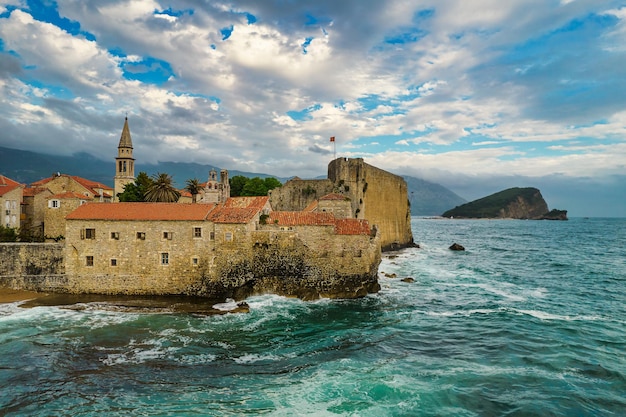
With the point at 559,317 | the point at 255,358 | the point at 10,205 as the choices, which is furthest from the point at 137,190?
the point at 559,317

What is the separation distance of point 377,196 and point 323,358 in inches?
1696

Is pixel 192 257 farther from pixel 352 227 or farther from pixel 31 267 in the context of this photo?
pixel 352 227

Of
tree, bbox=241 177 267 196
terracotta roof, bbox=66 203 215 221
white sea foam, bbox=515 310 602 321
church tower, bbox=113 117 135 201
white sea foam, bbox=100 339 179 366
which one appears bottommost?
white sea foam, bbox=515 310 602 321

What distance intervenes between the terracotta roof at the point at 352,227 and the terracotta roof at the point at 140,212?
388 inches

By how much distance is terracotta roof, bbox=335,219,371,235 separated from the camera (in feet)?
91.5

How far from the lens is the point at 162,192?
125ft

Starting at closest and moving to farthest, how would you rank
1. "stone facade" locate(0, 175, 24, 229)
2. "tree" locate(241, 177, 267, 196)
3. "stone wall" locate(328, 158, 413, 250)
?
"stone facade" locate(0, 175, 24, 229) < "stone wall" locate(328, 158, 413, 250) < "tree" locate(241, 177, 267, 196)

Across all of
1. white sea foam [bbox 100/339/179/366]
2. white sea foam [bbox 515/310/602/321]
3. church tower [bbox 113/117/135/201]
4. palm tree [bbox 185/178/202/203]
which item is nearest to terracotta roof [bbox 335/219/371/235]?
white sea foam [bbox 515/310/602/321]

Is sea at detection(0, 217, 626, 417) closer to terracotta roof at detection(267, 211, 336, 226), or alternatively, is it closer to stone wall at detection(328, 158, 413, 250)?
terracotta roof at detection(267, 211, 336, 226)

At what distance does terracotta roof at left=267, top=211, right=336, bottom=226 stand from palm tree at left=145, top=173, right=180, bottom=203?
14.3 metres

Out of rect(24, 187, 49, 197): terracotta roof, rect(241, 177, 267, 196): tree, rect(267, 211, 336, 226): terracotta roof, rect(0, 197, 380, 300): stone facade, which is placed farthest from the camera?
rect(241, 177, 267, 196): tree

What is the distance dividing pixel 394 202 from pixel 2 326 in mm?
56890

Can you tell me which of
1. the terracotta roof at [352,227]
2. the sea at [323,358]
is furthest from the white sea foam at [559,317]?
the terracotta roof at [352,227]

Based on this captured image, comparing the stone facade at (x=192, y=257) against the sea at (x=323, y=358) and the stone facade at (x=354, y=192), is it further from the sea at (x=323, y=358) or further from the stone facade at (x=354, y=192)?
the stone facade at (x=354, y=192)
